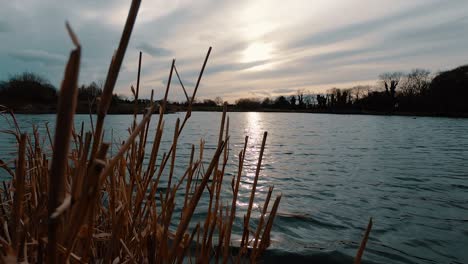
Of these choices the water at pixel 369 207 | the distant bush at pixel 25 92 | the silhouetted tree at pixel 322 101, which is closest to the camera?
the water at pixel 369 207

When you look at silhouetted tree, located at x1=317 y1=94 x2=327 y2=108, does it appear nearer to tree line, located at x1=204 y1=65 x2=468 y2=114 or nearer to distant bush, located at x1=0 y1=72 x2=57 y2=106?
Result: tree line, located at x1=204 y1=65 x2=468 y2=114

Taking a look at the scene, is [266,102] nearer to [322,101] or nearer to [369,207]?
[322,101]

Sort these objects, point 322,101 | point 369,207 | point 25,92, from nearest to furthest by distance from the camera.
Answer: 1. point 369,207
2. point 25,92
3. point 322,101

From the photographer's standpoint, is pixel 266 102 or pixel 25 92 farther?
pixel 266 102

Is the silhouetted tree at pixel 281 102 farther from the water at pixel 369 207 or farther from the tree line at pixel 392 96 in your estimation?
the water at pixel 369 207

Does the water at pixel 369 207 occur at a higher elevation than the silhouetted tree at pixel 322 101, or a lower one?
lower

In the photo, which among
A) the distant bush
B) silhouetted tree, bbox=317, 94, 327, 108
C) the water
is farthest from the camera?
silhouetted tree, bbox=317, 94, 327, 108

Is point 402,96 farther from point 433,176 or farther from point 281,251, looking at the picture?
point 281,251

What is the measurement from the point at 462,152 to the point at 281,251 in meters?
12.0

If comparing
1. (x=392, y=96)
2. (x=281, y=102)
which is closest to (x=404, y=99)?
(x=392, y=96)

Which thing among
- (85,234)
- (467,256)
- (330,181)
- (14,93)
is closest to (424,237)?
(467,256)

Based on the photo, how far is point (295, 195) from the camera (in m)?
5.52

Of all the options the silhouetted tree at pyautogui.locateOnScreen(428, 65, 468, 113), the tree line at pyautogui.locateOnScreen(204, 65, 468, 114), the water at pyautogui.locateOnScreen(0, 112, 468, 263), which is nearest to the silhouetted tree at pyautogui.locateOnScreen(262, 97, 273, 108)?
the tree line at pyautogui.locateOnScreen(204, 65, 468, 114)

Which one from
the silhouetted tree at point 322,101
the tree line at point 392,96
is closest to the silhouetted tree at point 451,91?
the tree line at point 392,96
